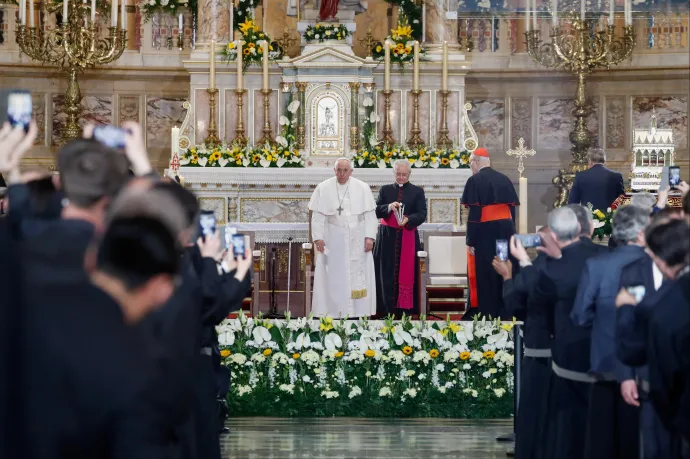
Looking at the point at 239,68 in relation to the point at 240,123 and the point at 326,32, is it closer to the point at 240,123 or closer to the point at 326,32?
the point at 240,123

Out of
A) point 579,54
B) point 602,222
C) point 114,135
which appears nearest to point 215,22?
point 579,54

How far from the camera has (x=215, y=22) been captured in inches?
560

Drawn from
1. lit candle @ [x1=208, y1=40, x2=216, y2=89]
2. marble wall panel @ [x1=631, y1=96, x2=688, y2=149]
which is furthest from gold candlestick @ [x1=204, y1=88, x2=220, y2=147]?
marble wall panel @ [x1=631, y1=96, x2=688, y2=149]

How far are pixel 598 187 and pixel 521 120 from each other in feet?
17.9

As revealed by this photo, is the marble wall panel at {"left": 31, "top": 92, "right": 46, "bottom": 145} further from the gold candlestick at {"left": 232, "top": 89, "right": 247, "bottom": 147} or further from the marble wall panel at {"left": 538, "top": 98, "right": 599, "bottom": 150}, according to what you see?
the marble wall panel at {"left": 538, "top": 98, "right": 599, "bottom": 150}

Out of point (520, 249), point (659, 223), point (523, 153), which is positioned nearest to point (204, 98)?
point (523, 153)

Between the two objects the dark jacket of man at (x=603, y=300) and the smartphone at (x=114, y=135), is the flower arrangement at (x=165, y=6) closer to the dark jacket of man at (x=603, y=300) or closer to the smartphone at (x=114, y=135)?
the dark jacket of man at (x=603, y=300)

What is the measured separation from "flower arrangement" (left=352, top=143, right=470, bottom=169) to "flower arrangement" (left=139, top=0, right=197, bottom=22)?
3.44 metres

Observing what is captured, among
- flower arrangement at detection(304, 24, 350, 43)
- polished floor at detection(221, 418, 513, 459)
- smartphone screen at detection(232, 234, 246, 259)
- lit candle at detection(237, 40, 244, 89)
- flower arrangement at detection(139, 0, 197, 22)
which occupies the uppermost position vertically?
flower arrangement at detection(139, 0, 197, 22)

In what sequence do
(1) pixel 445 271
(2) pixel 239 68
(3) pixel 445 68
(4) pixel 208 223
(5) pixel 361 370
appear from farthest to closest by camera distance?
1. (3) pixel 445 68
2. (2) pixel 239 68
3. (1) pixel 445 271
4. (5) pixel 361 370
5. (4) pixel 208 223

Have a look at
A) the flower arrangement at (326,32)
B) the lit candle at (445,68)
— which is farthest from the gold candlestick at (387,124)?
the flower arrangement at (326,32)

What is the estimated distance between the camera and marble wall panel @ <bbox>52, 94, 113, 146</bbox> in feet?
52.3

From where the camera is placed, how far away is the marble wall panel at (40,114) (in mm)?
15903

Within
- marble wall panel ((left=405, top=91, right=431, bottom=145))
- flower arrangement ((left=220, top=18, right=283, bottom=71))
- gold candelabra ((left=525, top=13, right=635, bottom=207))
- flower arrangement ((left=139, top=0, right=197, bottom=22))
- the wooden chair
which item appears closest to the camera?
the wooden chair
